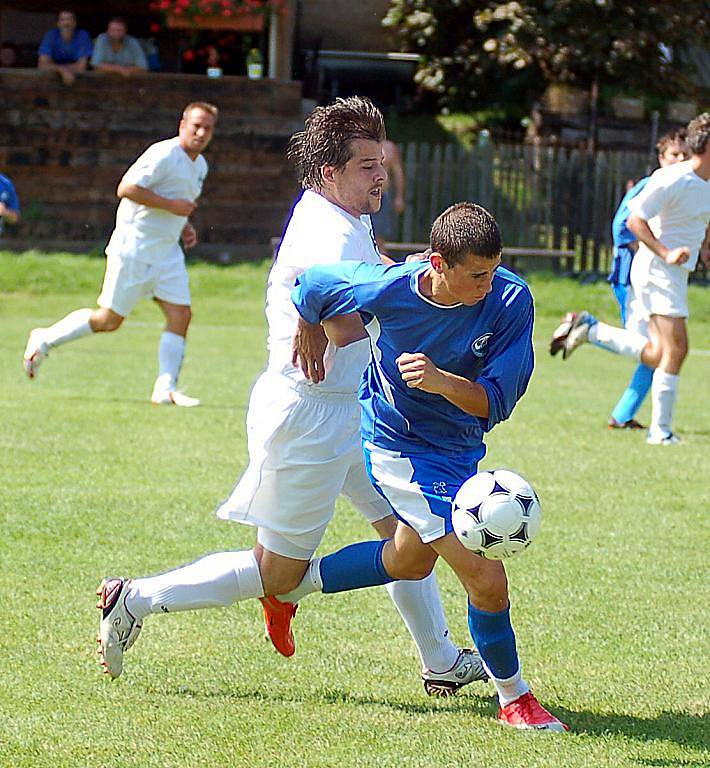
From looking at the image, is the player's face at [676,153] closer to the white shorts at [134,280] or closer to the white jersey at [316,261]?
the white shorts at [134,280]

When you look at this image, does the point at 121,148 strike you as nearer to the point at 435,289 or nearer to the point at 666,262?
the point at 666,262

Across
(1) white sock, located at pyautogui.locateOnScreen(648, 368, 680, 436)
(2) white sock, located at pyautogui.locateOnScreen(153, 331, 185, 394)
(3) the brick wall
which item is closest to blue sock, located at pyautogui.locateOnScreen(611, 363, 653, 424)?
(1) white sock, located at pyautogui.locateOnScreen(648, 368, 680, 436)

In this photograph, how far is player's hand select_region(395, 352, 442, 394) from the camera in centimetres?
377

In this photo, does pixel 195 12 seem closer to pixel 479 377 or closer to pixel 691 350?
pixel 691 350

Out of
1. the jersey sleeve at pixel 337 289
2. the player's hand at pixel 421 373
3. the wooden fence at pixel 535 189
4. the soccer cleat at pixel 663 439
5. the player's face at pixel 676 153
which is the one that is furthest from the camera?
the wooden fence at pixel 535 189

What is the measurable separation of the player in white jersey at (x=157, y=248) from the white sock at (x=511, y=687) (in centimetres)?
656

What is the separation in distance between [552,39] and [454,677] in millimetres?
19130

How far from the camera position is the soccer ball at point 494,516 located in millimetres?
3896

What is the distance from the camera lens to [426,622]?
4.50m

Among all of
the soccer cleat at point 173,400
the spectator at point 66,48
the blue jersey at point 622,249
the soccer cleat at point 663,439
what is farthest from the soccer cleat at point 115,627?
the spectator at point 66,48

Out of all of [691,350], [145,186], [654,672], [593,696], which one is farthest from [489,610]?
[691,350]

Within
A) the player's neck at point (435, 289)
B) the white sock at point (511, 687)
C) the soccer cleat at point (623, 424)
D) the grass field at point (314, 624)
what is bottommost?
the soccer cleat at point (623, 424)

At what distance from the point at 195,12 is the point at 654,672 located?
17548mm

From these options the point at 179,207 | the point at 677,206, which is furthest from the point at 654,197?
the point at 179,207
